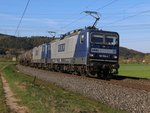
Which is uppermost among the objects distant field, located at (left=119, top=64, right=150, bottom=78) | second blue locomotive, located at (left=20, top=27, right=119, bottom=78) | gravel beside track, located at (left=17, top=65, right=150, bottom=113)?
second blue locomotive, located at (left=20, top=27, right=119, bottom=78)

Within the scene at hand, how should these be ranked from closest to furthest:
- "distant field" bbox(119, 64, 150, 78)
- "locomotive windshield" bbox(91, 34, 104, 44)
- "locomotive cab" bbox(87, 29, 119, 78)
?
1. "locomotive cab" bbox(87, 29, 119, 78)
2. "locomotive windshield" bbox(91, 34, 104, 44)
3. "distant field" bbox(119, 64, 150, 78)

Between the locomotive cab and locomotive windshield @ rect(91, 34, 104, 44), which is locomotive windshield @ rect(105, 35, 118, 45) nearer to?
the locomotive cab

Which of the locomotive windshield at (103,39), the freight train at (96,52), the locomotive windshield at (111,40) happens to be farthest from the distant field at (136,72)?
the locomotive windshield at (103,39)

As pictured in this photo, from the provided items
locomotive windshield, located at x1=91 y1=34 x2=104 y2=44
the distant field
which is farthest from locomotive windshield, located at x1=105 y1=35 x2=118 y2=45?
the distant field

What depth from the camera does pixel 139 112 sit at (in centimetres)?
1514

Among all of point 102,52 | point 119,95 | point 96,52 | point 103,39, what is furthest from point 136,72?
point 119,95

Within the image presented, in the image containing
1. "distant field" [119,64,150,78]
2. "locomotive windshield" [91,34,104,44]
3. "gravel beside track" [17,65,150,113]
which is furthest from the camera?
"distant field" [119,64,150,78]

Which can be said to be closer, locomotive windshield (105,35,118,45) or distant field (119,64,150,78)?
locomotive windshield (105,35,118,45)

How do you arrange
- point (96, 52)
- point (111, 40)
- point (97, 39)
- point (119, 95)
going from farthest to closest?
point (111, 40)
point (97, 39)
point (96, 52)
point (119, 95)

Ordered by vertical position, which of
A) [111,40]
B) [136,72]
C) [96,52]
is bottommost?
[136,72]

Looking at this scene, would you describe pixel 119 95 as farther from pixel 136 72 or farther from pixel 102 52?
pixel 136 72

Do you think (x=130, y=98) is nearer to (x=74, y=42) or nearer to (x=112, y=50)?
(x=112, y=50)

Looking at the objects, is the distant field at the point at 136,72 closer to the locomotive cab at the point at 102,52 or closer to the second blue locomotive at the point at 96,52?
the second blue locomotive at the point at 96,52

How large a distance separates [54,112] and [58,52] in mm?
30384
